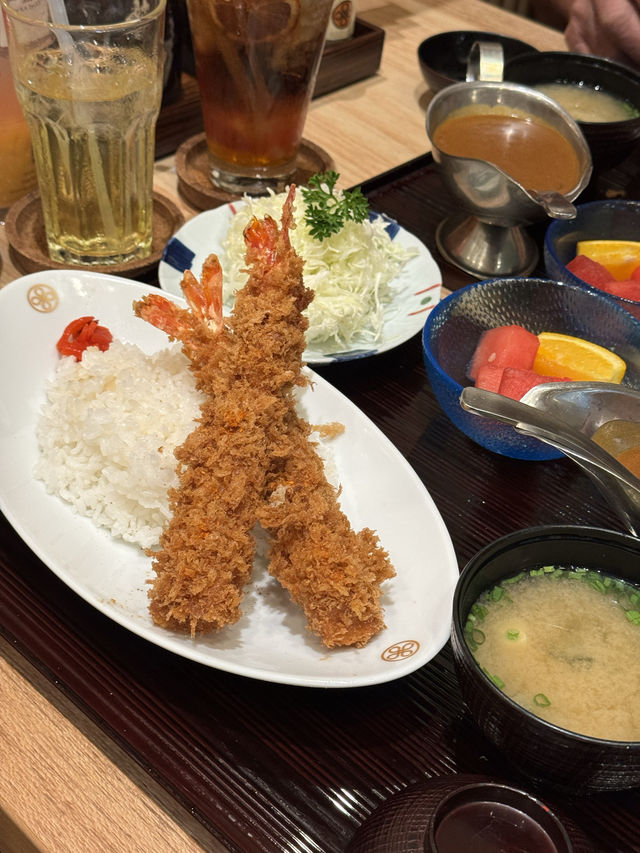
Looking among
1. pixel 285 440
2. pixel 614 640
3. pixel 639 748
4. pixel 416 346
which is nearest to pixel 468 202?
pixel 416 346

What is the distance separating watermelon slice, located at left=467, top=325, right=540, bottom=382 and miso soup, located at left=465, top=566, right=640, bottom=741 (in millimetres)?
588

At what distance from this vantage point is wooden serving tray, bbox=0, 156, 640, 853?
119 centimetres

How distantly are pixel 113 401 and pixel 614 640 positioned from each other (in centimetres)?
97

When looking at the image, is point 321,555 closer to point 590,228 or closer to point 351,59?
point 590,228

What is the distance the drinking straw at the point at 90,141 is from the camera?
5.75ft

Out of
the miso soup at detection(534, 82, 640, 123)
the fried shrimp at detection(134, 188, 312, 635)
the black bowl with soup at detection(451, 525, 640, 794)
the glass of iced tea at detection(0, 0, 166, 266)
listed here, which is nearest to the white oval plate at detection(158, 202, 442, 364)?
the glass of iced tea at detection(0, 0, 166, 266)

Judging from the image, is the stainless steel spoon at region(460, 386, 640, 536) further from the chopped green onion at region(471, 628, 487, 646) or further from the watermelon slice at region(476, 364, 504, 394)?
the chopped green onion at region(471, 628, 487, 646)

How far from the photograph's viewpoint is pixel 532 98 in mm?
2344

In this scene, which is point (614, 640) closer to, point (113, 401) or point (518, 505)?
point (518, 505)

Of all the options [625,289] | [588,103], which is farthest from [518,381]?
[588,103]

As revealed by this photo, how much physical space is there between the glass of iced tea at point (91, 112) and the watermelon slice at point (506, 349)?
34.3 inches

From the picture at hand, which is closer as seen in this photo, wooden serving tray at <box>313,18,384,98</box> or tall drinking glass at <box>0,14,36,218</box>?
tall drinking glass at <box>0,14,36,218</box>

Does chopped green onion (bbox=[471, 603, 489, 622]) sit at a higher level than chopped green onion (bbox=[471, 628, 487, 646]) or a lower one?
higher

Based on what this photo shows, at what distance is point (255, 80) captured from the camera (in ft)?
7.17
